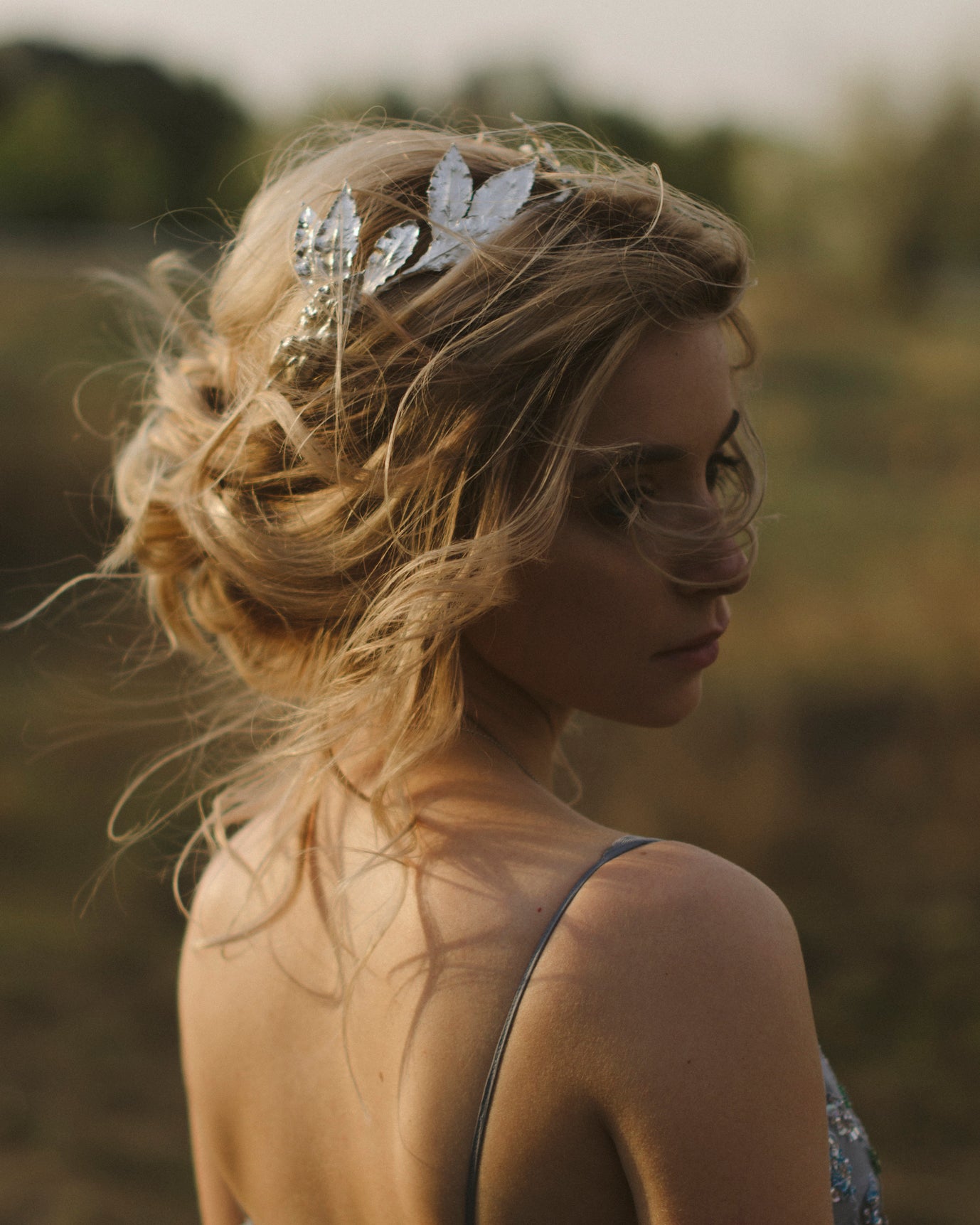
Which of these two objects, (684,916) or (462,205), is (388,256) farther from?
(684,916)

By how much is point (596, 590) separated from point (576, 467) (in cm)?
15

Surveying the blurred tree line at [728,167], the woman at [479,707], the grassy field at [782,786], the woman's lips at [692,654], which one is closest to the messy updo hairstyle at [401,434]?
the woman at [479,707]

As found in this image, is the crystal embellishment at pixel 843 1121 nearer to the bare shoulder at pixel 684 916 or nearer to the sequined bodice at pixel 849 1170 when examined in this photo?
the sequined bodice at pixel 849 1170

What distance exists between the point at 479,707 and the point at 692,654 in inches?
10.7

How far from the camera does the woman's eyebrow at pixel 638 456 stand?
1283 mm

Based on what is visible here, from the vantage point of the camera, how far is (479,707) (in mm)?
1406

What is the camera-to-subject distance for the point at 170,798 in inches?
270

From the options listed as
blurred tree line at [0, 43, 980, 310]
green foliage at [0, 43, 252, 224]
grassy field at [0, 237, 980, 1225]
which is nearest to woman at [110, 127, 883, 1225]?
grassy field at [0, 237, 980, 1225]

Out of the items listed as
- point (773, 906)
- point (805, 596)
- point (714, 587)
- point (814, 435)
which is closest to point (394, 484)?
point (714, 587)

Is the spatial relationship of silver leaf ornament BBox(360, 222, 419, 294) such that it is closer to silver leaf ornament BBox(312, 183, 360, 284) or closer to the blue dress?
silver leaf ornament BBox(312, 183, 360, 284)

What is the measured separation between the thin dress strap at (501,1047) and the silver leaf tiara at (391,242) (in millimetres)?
694

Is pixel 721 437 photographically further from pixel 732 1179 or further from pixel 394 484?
pixel 732 1179

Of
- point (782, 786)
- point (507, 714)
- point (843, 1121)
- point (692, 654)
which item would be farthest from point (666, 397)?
point (782, 786)

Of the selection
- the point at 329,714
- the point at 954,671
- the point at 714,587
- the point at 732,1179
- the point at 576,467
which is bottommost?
the point at 954,671
